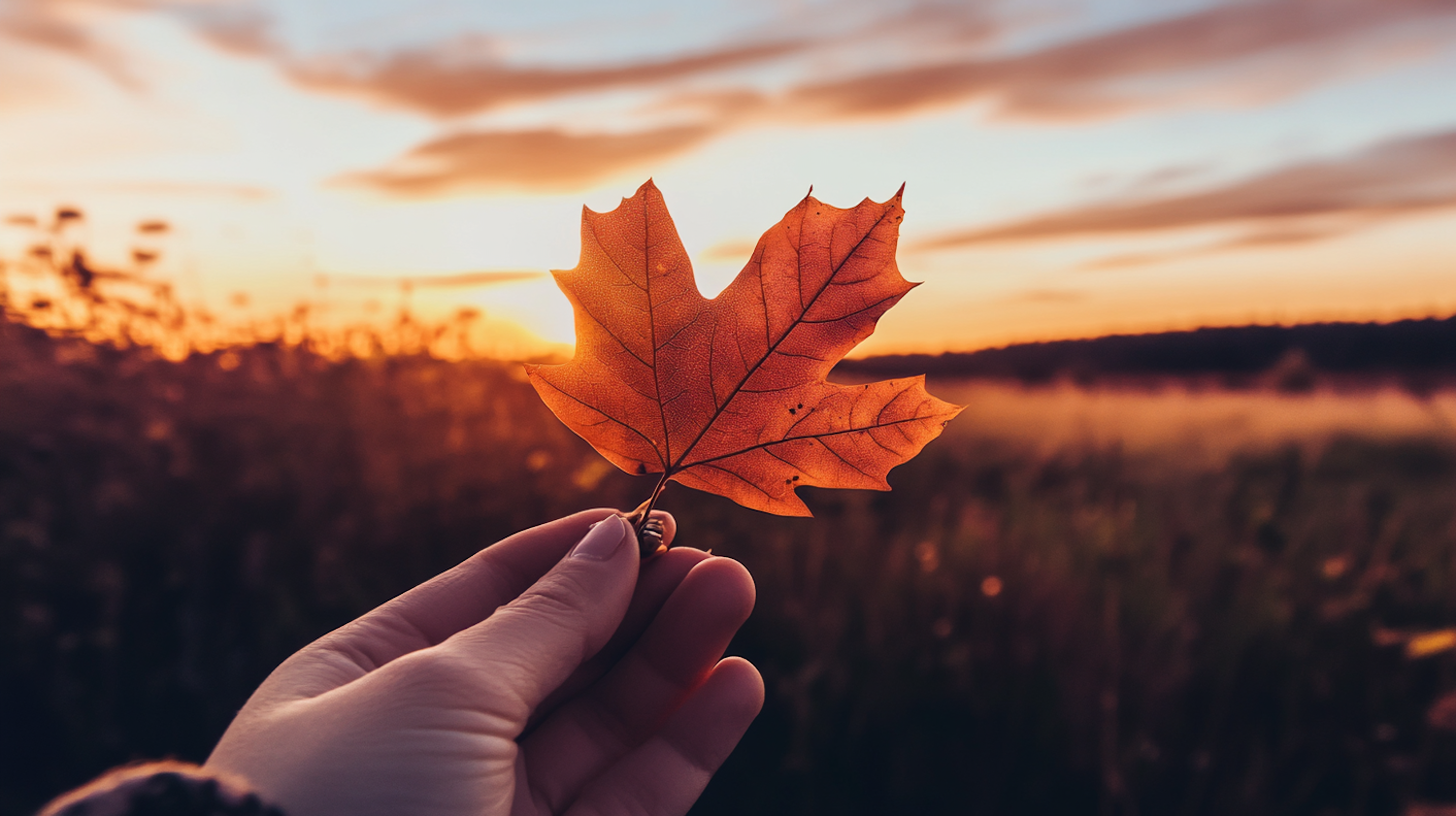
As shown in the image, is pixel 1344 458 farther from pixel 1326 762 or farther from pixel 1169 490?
pixel 1326 762

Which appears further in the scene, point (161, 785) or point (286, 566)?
point (286, 566)

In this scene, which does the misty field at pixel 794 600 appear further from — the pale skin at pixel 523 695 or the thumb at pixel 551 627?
the thumb at pixel 551 627

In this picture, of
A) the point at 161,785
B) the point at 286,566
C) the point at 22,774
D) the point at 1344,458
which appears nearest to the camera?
the point at 161,785

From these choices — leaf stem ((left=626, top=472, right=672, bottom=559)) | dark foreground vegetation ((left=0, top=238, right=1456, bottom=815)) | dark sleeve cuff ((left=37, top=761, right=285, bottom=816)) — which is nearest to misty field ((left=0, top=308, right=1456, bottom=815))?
dark foreground vegetation ((left=0, top=238, right=1456, bottom=815))

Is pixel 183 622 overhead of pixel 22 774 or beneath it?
overhead

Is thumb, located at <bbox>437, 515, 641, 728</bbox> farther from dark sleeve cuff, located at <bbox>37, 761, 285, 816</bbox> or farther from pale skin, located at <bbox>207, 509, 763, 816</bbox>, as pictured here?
dark sleeve cuff, located at <bbox>37, 761, 285, 816</bbox>

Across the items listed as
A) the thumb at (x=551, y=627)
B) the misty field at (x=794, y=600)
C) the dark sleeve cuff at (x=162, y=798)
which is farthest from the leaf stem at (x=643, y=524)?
the misty field at (x=794, y=600)

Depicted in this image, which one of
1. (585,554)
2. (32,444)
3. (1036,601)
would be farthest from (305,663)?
(32,444)
